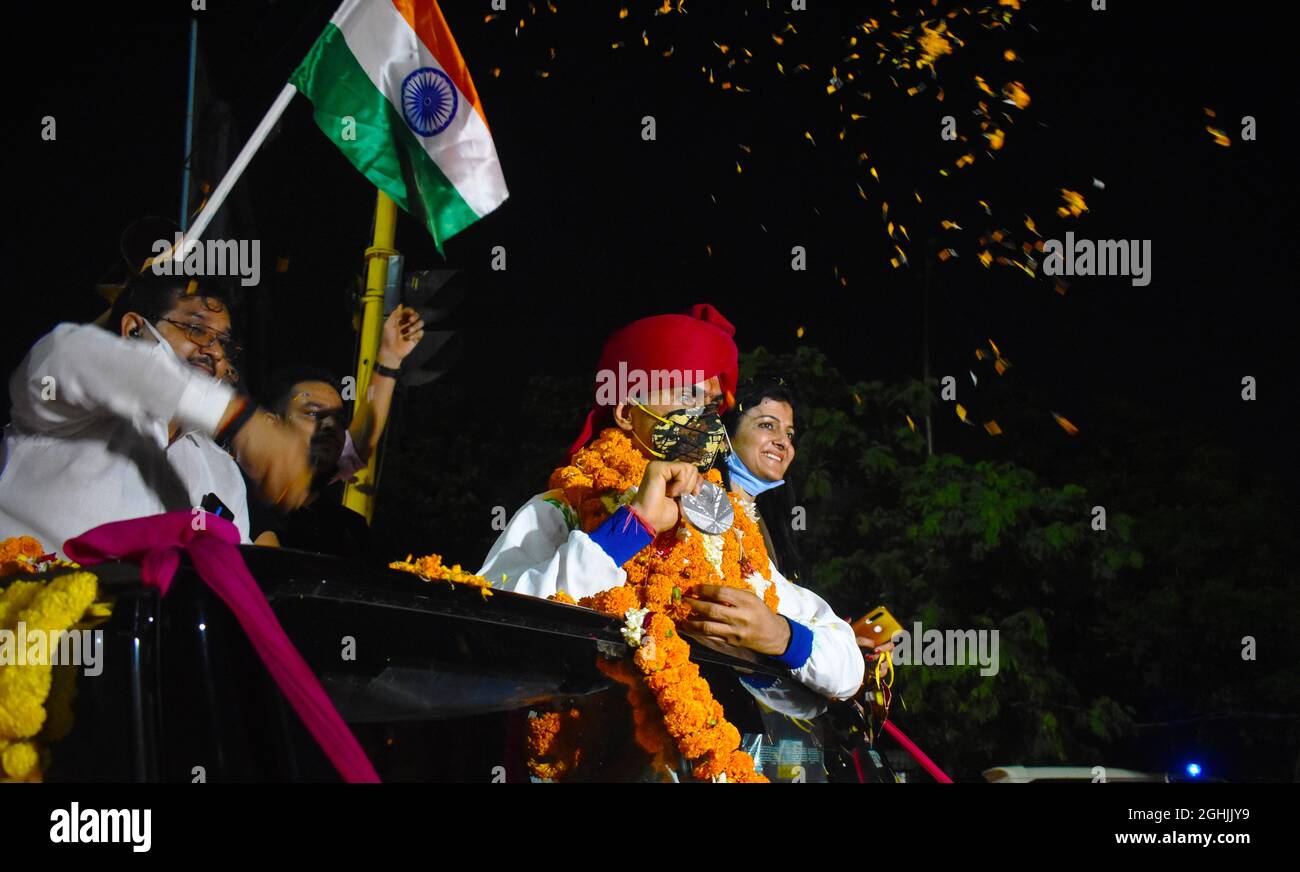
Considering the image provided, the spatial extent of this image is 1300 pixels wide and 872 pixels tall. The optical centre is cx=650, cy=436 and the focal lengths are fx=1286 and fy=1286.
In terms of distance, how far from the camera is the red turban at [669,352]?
13.9 ft

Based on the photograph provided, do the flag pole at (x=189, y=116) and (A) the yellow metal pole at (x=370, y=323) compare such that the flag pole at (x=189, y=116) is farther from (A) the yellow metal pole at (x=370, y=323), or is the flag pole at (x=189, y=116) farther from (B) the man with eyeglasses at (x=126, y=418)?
(B) the man with eyeglasses at (x=126, y=418)

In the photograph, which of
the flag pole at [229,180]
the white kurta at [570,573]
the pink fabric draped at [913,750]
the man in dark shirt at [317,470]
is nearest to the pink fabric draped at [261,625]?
the white kurta at [570,573]

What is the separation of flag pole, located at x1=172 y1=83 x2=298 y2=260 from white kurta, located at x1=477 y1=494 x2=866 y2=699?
1.54 meters

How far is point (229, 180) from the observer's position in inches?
184

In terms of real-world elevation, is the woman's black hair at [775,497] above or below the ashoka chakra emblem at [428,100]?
below

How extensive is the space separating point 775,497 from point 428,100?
2420 millimetres

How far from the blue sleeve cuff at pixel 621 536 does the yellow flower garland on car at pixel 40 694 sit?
1.82 meters

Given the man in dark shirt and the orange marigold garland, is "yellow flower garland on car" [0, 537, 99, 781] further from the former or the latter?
the man in dark shirt

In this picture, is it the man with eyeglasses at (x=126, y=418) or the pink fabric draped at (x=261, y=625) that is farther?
the man with eyeglasses at (x=126, y=418)

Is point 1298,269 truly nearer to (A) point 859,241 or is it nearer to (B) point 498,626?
(A) point 859,241

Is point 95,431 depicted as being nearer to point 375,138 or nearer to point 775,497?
point 375,138

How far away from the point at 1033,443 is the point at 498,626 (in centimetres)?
993

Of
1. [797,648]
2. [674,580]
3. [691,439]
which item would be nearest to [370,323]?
[691,439]

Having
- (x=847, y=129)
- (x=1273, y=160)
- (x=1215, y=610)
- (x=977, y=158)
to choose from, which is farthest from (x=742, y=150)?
(x=1215, y=610)
